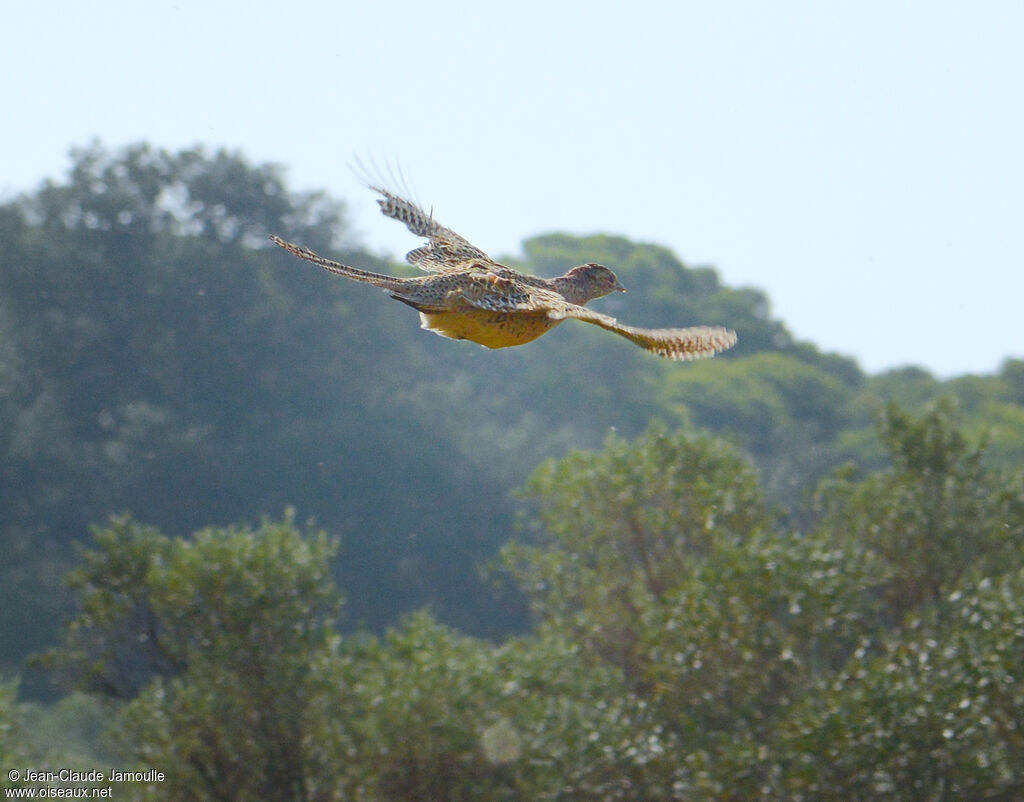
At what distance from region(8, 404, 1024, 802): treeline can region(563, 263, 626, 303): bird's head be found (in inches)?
230

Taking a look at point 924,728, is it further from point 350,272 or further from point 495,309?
point 350,272

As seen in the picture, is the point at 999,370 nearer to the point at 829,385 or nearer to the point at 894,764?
the point at 829,385

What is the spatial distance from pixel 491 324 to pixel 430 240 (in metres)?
1.88

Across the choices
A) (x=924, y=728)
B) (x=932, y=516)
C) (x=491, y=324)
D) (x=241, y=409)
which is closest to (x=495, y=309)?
(x=491, y=324)

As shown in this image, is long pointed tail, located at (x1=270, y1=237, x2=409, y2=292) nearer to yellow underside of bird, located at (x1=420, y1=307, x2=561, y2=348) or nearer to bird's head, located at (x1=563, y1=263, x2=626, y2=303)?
yellow underside of bird, located at (x1=420, y1=307, x2=561, y2=348)

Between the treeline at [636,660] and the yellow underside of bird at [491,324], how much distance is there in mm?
6856

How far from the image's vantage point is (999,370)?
199 ft

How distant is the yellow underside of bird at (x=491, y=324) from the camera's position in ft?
19.8

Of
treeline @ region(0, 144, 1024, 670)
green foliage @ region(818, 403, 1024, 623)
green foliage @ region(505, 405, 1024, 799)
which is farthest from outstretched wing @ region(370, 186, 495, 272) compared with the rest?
treeline @ region(0, 144, 1024, 670)

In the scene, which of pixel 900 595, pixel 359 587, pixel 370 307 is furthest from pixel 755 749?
pixel 370 307

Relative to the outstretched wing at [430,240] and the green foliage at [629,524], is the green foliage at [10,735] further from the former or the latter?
the outstretched wing at [430,240]

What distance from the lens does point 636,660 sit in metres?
A: 15.4

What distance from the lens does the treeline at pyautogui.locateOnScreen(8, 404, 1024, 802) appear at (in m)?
11.6

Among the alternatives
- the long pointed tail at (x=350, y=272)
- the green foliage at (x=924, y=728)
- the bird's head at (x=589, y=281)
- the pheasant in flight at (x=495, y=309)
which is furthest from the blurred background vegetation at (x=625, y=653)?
the long pointed tail at (x=350, y=272)
